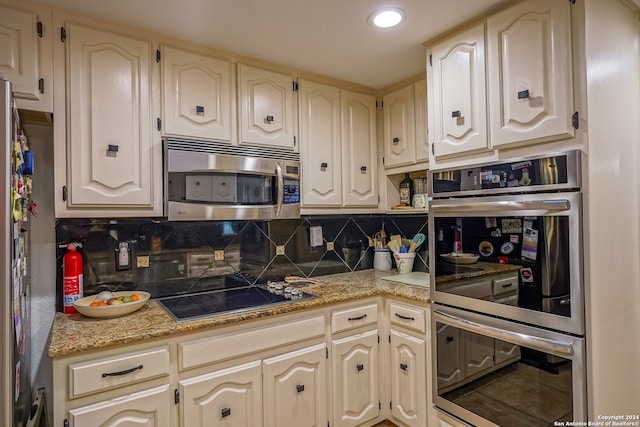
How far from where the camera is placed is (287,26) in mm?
1770

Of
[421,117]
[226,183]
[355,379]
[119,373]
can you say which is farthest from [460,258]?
[119,373]

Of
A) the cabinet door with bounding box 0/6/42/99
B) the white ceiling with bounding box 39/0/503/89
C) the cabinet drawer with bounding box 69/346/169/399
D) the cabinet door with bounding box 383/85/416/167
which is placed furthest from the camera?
the cabinet door with bounding box 383/85/416/167

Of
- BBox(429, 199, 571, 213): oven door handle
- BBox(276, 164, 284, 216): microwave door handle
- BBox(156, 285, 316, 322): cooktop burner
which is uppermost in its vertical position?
BBox(276, 164, 284, 216): microwave door handle

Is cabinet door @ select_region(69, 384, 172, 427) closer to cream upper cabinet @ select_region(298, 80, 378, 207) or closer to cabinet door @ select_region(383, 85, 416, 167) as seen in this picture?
cream upper cabinet @ select_region(298, 80, 378, 207)

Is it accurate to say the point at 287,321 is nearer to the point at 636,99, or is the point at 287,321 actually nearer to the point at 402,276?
the point at 402,276

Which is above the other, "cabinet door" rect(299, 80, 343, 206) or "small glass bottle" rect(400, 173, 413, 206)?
"cabinet door" rect(299, 80, 343, 206)

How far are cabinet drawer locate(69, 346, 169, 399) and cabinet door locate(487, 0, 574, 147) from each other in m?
1.75

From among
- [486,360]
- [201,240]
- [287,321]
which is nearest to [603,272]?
[486,360]

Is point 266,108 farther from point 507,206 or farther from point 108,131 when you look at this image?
point 507,206

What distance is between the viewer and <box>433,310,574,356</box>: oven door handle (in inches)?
54.7

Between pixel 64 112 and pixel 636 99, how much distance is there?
2.59m

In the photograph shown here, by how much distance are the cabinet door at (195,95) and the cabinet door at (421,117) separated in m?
1.20

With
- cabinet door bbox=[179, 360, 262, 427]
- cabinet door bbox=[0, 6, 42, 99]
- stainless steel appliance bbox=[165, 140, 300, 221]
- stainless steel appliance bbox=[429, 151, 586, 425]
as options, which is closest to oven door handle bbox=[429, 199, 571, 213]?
stainless steel appliance bbox=[429, 151, 586, 425]

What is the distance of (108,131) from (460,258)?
1.79 meters
